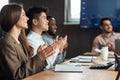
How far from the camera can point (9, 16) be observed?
2.37 m

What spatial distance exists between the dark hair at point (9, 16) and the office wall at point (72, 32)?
3384mm

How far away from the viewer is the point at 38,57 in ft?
7.66

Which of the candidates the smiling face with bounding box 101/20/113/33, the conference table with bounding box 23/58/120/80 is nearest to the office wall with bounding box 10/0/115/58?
the smiling face with bounding box 101/20/113/33

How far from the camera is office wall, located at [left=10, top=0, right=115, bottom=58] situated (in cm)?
573

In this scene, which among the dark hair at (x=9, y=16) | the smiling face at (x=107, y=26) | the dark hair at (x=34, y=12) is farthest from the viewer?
the smiling face at (x=107, y=26)

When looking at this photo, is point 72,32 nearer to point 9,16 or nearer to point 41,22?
point 41,22

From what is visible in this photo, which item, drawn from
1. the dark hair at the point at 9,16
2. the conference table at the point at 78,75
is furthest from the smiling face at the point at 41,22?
the conference table at the point at 78,75

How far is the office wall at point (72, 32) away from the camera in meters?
5.73

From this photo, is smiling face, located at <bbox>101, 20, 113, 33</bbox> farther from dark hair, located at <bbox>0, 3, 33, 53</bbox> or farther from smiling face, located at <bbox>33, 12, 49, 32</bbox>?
dark hair, located at <bbox>0, 3, 33, 53</bbox>

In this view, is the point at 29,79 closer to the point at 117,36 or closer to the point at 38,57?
the point at 38,57

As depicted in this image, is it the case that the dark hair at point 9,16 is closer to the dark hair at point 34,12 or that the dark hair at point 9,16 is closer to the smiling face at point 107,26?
the dark hair at point 34,12

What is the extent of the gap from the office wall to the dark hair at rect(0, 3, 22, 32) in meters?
3.38

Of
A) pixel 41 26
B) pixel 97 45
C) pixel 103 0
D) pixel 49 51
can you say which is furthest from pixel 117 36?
pixel 49 51

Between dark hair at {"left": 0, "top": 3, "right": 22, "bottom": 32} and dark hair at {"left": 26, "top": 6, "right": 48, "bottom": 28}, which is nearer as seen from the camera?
dark hair at {"left": 0, "top": 3, "right": 22, "bottom": 32}
